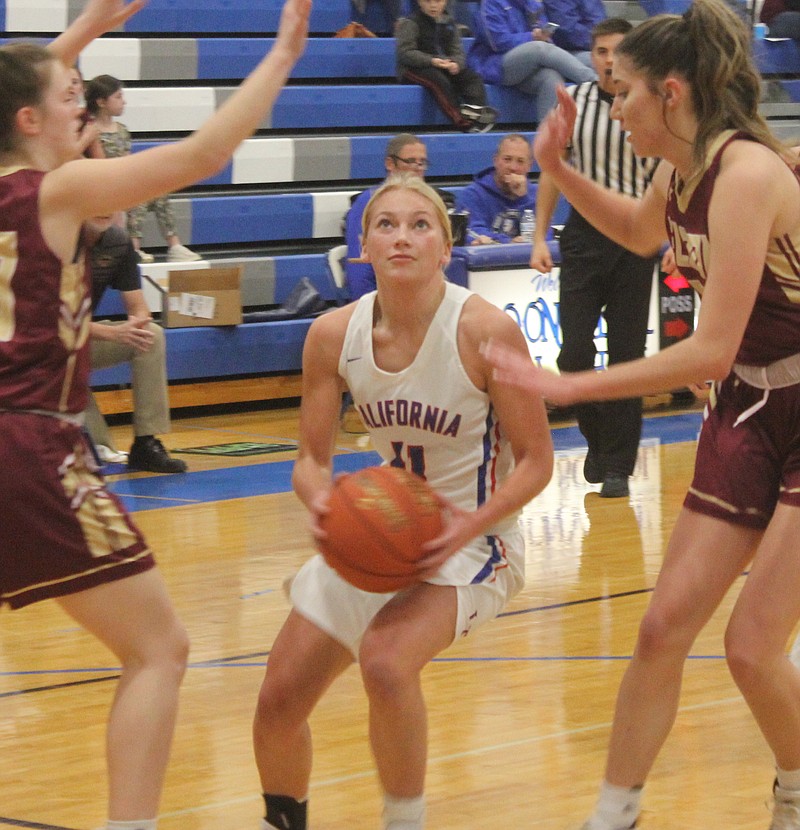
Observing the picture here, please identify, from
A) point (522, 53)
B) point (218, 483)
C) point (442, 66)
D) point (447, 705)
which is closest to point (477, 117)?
point (442, 66)

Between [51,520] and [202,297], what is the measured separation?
6990 millimetres

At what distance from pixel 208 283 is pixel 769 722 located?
23.1 feet

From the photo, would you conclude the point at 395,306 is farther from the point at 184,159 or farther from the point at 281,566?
the point at 281,566

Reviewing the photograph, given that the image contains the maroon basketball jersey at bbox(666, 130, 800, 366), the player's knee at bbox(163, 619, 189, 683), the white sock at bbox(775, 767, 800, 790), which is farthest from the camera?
the white sock at bbox(775, 767, 800, 790)

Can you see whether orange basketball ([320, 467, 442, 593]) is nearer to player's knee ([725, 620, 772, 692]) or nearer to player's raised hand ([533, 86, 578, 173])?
player's knee ([725, 620, 772, 692])

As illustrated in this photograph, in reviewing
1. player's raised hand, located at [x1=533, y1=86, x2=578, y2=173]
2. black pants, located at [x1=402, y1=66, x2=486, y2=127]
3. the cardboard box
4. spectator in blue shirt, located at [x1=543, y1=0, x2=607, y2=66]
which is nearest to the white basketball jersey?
player's raised hand, located at [x1=533, y1=86, x2=578, y2=173]

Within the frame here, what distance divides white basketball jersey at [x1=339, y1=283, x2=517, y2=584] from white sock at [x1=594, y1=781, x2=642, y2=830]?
518mm

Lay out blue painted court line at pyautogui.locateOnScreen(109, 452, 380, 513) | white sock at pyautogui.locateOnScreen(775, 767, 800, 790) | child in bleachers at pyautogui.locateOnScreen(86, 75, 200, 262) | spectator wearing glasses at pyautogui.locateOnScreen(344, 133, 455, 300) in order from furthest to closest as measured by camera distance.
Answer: spectator wearing glasses at pyautogui.locateOnScreen(344, 133, 455, 300) → child in bleachers at pyautogui.locateOnScreen(86, 75, 200, 262) → blue painted court line at pyautogui.locateOnScreen(109, 452, 380, 513) → white sock at pyautogui.locateOnScreen(775, 767, 800, 790)

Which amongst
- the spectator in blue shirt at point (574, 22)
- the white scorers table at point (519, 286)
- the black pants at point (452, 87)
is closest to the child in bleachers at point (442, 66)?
the black pants at point (452, 87)

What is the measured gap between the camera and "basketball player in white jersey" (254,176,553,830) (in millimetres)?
3109

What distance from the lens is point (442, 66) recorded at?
12.1 m

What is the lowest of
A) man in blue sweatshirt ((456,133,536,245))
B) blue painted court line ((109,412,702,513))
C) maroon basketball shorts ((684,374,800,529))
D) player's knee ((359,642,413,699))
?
blue painted court line ((109,412,702,513))

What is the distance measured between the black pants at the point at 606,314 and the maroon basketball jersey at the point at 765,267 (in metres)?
3.98

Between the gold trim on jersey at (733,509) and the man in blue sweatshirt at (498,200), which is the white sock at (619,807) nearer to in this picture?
the gold trim on jersey at (733,509)
